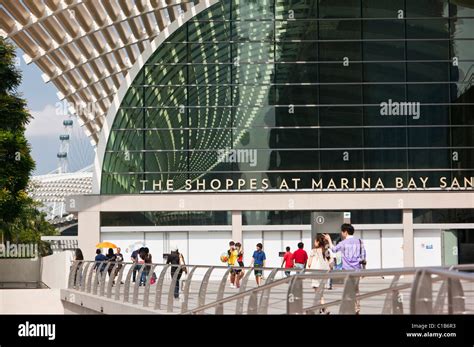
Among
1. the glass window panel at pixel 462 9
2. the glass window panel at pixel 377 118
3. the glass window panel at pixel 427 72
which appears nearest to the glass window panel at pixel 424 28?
the glass window panel at pixel 462 9

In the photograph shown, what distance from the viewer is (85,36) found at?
177 ft

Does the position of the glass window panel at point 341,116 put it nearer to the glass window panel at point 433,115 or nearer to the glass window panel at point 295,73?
the glass window panel at point 295,73

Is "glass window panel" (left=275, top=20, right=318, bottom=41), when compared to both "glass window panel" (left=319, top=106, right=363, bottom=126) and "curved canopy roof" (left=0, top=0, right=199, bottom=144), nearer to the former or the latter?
"glass window panel" (left=319, top=106, right=363, bottom=126)

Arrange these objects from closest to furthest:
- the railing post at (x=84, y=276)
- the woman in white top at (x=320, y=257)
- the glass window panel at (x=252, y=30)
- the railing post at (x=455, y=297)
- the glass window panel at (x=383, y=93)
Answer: the railing post at (x=455, y=297) < the woman in white top at (x=320, y=257) < the railing post at (x=84, y=276) < the glass window panel at (x=383, y=93) < the glass window panel at (x=252, y=30)

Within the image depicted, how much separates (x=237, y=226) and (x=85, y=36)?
1087 cm

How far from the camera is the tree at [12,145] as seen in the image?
135 feet

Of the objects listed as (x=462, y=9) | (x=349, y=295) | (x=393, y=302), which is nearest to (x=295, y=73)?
(x=462, y=9)

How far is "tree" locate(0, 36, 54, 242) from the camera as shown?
4103 centimetres

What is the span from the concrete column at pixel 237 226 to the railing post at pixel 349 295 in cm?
4127

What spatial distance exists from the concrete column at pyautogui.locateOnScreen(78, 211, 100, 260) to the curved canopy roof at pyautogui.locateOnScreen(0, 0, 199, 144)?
7.37 metres

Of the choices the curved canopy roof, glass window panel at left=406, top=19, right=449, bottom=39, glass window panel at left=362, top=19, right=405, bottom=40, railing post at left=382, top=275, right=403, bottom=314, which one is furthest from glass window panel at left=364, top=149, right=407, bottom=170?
railing post at left=382, top=275, right=403, bottom=314

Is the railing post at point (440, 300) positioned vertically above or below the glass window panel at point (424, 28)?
below

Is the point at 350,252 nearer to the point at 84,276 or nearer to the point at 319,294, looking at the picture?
the point at 319,294
